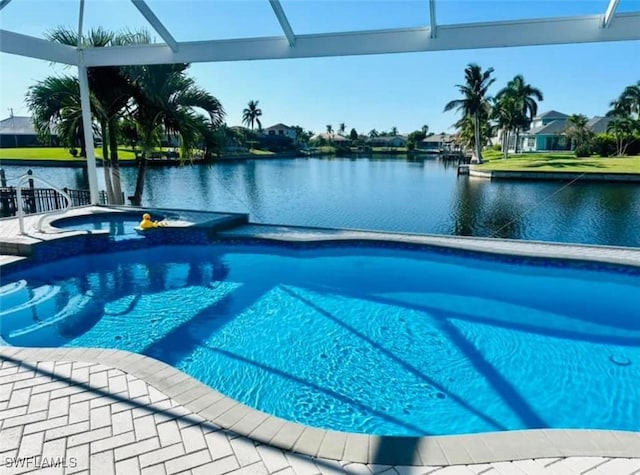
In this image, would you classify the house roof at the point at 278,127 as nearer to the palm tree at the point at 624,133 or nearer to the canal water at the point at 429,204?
the palm tree at the point at 624,133

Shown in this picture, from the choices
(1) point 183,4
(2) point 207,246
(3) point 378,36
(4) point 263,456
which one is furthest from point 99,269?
(3) point 378,36

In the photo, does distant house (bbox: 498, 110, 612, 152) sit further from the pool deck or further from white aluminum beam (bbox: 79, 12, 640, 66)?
the pool deck

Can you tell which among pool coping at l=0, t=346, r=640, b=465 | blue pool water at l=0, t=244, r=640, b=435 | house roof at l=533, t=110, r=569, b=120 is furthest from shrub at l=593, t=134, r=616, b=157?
pool coping at l=0, t=346, r=640, b=465

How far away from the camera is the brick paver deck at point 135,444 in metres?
2.14

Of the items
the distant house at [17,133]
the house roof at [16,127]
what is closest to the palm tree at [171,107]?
the distant house at [17,133]

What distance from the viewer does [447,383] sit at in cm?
393

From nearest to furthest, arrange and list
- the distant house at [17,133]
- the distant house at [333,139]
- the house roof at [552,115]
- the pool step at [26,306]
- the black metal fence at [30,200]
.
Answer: the pool step at [26,306]
the black metal fence at [30,200]
the distant house at [17,133]
the house roof at [552,115]
the distant house at [333,139]

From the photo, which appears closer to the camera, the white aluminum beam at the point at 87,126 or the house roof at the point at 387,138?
the white aluminum beam at the point at 87,126

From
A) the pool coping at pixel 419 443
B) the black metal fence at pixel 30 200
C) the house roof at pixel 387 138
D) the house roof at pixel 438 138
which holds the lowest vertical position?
the pool coping at pixel 419 443

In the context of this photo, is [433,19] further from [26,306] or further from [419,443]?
[26,306]

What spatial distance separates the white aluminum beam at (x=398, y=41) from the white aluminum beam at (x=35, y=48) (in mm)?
814

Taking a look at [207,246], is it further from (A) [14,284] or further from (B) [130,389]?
(B) [130,389]

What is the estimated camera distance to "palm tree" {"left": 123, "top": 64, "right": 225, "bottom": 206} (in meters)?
10.5

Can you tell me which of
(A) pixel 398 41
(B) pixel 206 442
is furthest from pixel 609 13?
(B) pixel 206 442
